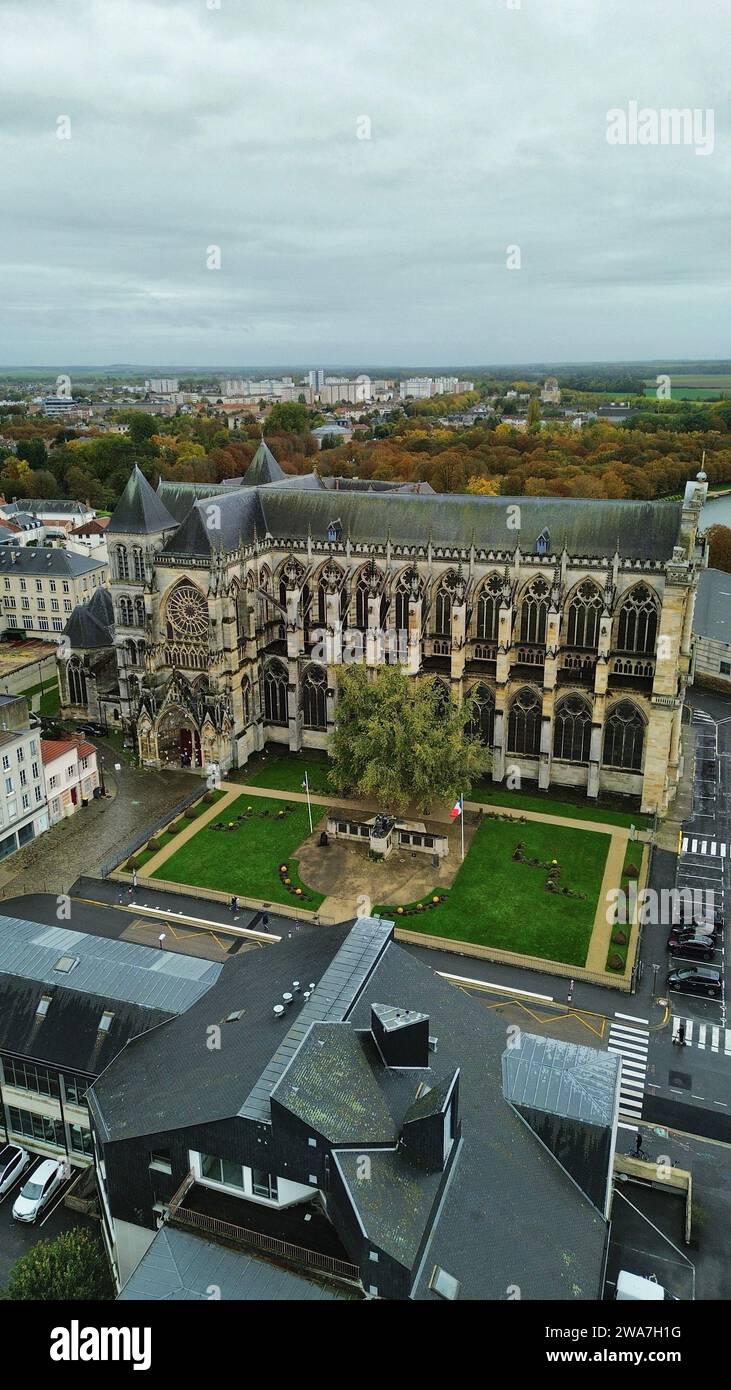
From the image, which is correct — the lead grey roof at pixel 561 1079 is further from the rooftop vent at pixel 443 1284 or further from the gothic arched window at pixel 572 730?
the gothic arched window at pixel 572 730

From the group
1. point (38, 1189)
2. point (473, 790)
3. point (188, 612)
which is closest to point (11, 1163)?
point (38, 1189)

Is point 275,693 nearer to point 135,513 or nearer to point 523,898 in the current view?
point 135,513

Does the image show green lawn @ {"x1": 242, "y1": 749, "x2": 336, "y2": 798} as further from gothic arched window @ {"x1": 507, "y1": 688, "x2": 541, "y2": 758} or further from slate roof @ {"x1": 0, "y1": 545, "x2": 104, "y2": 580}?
slate roof @ {"x1": 0, "y1": 545, "x2": 104, "y2": 580}

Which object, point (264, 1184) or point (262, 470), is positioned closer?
point (264, 1184)

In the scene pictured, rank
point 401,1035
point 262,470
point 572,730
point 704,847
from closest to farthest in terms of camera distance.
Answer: point 401,1035 < point 704,847 < point 572,730 < point 262,470

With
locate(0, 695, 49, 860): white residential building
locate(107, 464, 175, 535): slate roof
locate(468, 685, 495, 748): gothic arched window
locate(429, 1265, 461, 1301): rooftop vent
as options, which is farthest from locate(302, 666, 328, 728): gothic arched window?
→ locate(429, 1265, 461, 1301): rooftop vent

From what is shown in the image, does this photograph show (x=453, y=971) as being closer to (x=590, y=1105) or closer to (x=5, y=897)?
(x=590, y=1105)

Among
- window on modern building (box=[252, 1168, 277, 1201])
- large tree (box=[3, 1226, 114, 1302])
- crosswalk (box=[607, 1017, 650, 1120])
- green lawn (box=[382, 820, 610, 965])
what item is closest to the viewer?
large tree (box=[3, 1226, 114, 1302])
